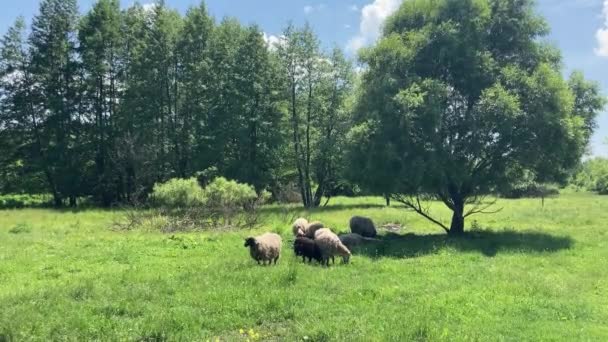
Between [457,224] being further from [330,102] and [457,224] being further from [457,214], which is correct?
[330,102]

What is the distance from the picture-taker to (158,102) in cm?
5297

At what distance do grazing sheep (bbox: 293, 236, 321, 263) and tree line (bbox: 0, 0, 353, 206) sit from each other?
32.1 meters

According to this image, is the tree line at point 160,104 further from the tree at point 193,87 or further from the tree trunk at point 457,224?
the tree trunk at point 457,224

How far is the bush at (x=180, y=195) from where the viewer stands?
31188mm

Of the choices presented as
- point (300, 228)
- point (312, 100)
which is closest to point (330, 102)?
point (312, 100)

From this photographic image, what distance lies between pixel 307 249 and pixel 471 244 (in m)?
8.42

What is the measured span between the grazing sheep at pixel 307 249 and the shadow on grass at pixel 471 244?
2.93 m

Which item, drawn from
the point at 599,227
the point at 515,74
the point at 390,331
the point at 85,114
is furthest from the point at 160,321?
the point at 85,114

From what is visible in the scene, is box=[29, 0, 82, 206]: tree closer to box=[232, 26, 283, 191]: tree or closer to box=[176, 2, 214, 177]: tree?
box=[176, 2, 214, 177]: tree

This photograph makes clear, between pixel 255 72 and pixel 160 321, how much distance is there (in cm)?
4263

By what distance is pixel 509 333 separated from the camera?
10.4m

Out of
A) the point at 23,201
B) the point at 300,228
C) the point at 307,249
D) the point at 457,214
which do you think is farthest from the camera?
the point at 23,201

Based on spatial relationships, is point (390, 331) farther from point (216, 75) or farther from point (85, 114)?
point (85, 114)

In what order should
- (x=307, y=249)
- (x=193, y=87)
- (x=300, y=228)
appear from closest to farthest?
(x=307, y=249)
(x=300, y=228)
(x=193, y=87)
